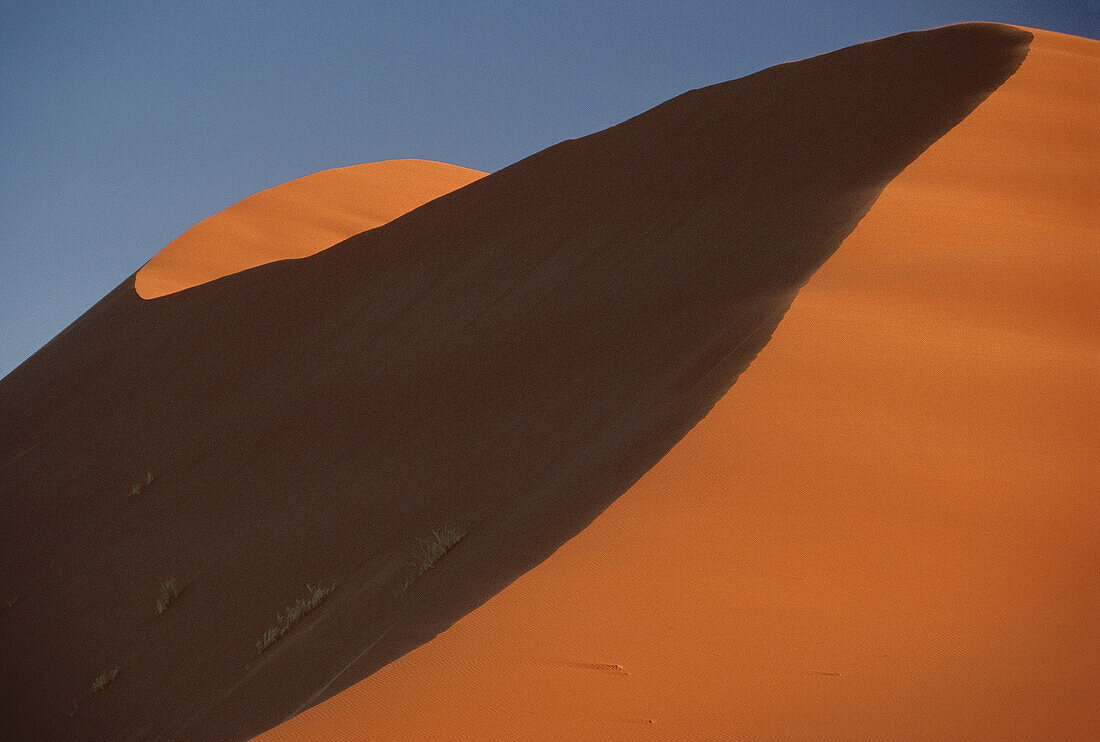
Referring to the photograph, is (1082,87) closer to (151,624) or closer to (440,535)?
(440,535)

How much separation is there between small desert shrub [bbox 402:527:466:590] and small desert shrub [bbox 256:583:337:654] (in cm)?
90

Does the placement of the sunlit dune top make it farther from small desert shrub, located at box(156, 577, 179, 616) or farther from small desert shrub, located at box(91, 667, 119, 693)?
small desert shrub, located at box(91, 667, 119, 693)

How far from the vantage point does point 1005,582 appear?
354 cm

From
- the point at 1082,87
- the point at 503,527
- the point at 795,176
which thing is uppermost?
the point at 503,527

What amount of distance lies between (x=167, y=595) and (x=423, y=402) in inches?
121

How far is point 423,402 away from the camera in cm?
998

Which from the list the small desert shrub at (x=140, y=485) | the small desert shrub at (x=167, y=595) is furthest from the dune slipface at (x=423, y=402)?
the small desert shrub at (x=167, y=595)

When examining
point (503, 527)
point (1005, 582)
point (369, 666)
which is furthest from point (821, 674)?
point (503, 527)

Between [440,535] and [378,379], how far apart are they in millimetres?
5279

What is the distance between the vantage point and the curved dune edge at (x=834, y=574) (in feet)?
9.91

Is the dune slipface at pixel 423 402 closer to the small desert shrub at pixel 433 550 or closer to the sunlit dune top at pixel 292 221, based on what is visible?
the small desert shrub at pixel 433 550

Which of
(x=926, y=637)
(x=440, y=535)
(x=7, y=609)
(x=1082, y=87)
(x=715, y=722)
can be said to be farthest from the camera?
(x=1082, y=87)

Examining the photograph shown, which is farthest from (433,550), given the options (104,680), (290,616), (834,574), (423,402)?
(423,402)

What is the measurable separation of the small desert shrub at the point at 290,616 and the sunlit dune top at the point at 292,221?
17.8 m
